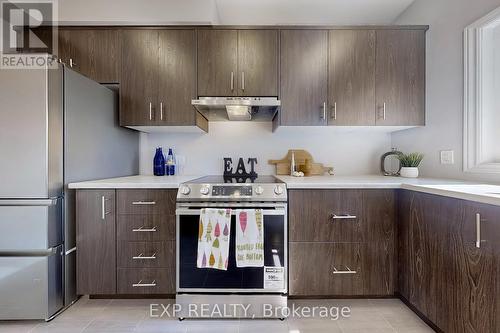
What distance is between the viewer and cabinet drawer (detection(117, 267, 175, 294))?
1875 mm

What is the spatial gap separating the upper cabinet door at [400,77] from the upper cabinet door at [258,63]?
A: 33.7 inches

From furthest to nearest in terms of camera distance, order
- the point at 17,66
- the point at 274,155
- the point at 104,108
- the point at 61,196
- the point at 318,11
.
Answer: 1. the point at 274,155
2. the point at 318,11
3. the point at 104,108
4. the point at 61,196
5. the point at 17,66

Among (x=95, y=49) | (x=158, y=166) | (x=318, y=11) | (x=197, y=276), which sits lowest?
(x=197, y=276)

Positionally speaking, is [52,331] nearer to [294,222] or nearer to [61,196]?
[61,196]

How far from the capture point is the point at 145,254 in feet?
6.15

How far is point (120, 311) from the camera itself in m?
1.87

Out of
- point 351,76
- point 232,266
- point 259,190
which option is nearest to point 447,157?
point 351,76

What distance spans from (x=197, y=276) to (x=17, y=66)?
1654mm

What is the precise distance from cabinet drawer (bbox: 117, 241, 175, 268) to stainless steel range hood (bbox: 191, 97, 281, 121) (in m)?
1.07

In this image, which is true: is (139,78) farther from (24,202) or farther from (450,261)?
(450,261)

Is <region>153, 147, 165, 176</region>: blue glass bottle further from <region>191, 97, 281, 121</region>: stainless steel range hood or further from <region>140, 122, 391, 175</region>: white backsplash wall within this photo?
<region>191, 97, 281, 121</region>: stainless steel range hood

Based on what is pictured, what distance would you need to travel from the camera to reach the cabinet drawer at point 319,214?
185 cm

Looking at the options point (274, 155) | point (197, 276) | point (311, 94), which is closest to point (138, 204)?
point (197, 276)

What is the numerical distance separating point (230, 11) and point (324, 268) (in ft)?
7.46
